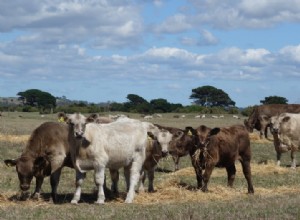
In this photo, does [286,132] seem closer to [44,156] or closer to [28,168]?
[44,156]

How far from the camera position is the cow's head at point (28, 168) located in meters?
14.4

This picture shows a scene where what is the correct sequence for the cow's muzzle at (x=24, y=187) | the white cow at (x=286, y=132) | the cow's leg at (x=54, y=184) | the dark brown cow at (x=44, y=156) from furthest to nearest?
the white cow at (x=286, y=132) < the cow's leg at (x=54, y=184) < the dark brown cow at (x=44, y=156) < the cow's muzzle at (x=24, y=187)

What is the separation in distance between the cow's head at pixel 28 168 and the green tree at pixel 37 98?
94096 millimetres

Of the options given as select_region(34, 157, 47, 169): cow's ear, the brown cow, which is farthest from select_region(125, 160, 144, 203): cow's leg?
select_region(34, 157, 47, 169): cow's ear

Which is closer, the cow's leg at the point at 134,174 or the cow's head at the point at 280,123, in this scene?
the cow's leg at the point at 134,174

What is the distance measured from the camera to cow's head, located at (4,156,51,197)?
14406 mm

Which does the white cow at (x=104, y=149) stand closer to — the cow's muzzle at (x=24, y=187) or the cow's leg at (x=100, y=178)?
the cow's leg at (x=100, y=178)

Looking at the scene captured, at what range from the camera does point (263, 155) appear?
29656 mm

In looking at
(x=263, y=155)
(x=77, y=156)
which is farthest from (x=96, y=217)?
(x=263, y=155)

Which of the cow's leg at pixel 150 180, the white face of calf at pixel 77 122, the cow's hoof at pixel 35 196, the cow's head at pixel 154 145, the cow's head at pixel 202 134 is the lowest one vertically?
the cow's hoof at pixel 35 196

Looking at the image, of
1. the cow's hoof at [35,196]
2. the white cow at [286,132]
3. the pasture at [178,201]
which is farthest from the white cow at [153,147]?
the white cow at [286,132]

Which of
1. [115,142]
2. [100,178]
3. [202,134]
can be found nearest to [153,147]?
[202,134]

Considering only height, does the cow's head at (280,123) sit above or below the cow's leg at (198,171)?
above

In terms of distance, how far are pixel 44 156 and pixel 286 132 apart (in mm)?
13897
